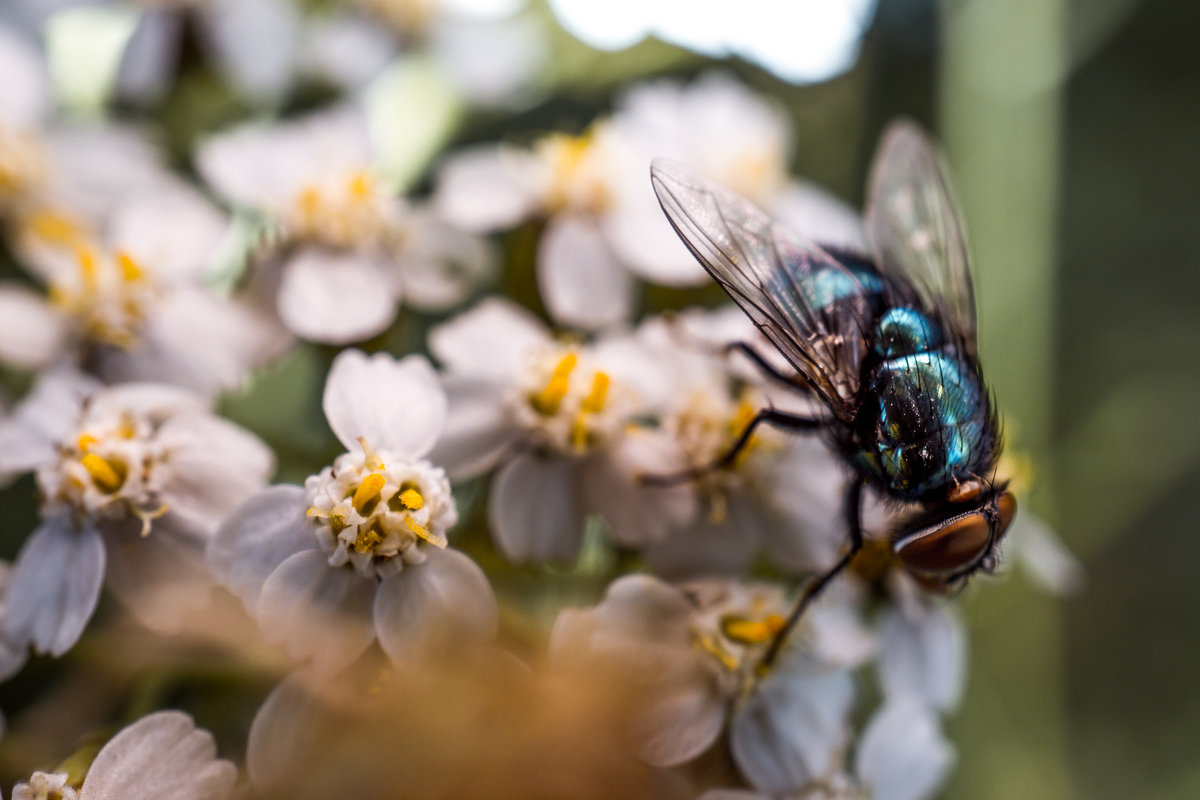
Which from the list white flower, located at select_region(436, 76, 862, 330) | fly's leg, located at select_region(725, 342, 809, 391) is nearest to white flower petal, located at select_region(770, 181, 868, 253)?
white flower, located at select_region(436, 76, 862, 330)

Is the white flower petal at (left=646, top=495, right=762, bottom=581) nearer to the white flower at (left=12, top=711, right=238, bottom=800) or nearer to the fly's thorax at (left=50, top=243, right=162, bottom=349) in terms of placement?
the white flower at (left=12, top=711, right=238, bottom=800)

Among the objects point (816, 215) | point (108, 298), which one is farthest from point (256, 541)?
point (816, 215)

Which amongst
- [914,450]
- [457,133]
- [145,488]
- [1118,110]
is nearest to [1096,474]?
[1118,110]

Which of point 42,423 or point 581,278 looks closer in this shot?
point 42,423

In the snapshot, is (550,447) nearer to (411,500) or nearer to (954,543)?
(411,500)

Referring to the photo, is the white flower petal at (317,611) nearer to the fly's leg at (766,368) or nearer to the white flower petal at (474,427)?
the white flower petal at (474,427)

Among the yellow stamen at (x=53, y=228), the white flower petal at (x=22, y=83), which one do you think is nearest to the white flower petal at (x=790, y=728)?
the yellow stamen at (x=53, y=228)
